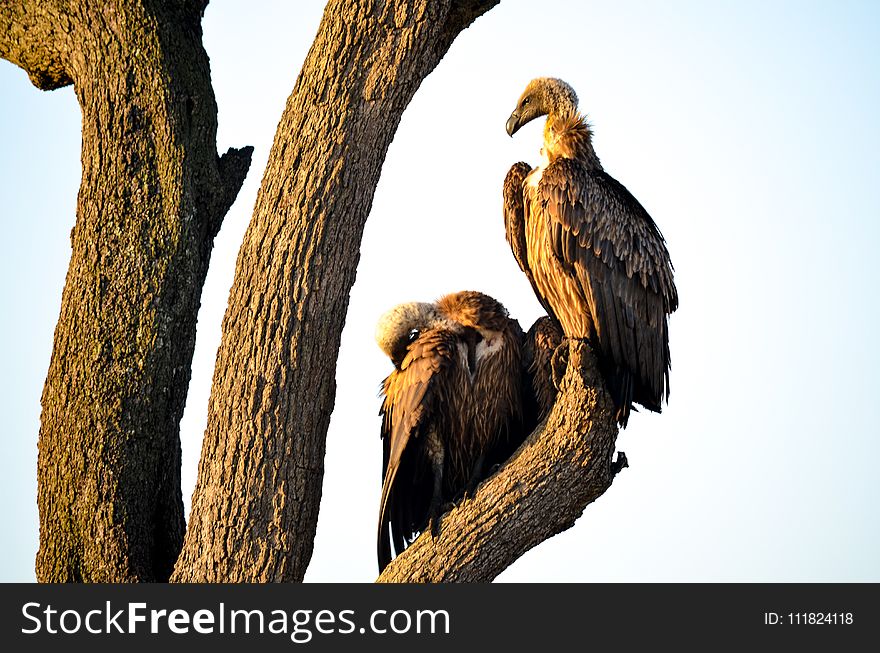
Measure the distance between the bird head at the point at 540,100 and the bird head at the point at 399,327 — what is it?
3.71 ft

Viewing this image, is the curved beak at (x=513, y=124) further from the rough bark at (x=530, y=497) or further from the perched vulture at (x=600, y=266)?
the rough bark at (x=530, y=497)

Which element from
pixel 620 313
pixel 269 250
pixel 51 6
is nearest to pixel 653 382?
pixel 620 313

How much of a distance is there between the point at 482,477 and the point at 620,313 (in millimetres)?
1076

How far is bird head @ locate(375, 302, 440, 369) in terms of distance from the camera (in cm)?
534

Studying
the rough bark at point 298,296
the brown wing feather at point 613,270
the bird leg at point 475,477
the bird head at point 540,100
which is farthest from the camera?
the bird head at point 540,100

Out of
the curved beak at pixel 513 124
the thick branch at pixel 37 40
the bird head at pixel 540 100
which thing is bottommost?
the curved beak at pixel 513 124

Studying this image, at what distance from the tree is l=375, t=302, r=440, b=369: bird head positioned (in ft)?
2.01

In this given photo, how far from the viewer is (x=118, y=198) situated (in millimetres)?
5020

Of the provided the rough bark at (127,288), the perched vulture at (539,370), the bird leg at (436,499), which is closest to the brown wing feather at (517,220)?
the perched vulture at (539,370)

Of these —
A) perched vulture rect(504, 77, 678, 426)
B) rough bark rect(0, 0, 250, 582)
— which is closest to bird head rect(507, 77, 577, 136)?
perched vulture rect(504, 77, 678, 426)

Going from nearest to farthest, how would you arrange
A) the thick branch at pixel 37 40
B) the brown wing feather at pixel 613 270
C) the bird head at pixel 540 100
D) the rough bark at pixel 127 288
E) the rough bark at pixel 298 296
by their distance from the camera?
the rough bark at pixel 298 296 < the rough bark at pixel 127 288 < the brown wing feather at pixel 613 270 < the thick branch at pixel 37 40 < the bird head at pixel 540 100

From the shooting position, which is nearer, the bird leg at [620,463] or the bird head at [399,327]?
the bird leg at [620,463]

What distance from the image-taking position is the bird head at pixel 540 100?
5.69 m

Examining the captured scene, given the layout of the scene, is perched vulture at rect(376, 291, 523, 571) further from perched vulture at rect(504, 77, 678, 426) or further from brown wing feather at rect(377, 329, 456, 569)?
perched vulture at rect(504, 77, 678, 426)
